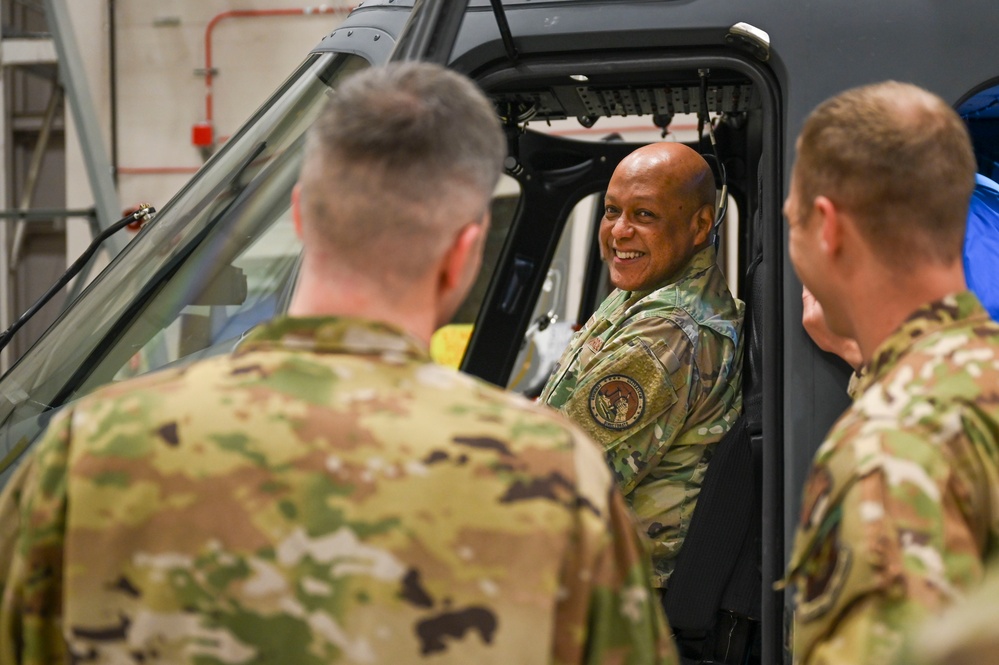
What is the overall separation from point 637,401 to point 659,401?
5 centimetres

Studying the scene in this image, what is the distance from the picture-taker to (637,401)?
2.46m

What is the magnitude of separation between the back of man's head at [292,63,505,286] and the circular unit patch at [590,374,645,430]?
1340 mm

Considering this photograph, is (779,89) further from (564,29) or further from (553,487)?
(553,487)

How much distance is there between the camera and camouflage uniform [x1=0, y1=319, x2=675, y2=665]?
1.05 metres

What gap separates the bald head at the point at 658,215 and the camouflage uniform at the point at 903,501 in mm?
1552

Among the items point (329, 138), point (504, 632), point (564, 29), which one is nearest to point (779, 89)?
point (564, 29)

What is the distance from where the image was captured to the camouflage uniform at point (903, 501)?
1107mm

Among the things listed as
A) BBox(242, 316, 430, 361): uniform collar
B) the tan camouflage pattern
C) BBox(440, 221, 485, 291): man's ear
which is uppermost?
the tan camouflage pattern

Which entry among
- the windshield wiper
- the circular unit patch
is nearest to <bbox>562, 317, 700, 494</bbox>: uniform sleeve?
the circular unit patch

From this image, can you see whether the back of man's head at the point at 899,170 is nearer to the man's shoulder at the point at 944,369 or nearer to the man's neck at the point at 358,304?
the man's shoulder at the point at 944,369

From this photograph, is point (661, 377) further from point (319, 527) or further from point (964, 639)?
point (964, 639)

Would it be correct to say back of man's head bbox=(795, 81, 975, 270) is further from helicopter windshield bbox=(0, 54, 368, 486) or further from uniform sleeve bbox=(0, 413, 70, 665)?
helicopter windshield bbox=(0, 54, 368, 486)

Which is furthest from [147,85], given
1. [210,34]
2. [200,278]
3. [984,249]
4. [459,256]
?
[459,256]

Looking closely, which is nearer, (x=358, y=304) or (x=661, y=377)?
(x=358, y=304)
